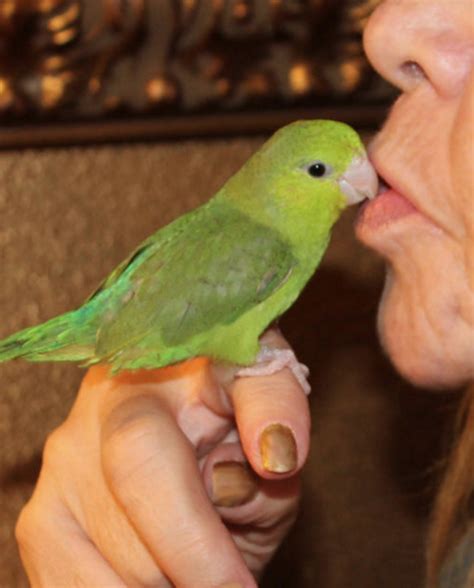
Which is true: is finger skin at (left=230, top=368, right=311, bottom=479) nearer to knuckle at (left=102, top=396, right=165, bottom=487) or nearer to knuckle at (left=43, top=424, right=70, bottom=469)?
knuckle at (left=102, top=396, right=165, bottom=487)

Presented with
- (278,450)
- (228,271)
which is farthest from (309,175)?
(278,450)

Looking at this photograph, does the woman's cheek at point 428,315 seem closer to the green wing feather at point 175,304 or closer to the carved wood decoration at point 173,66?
the green wing feather at point 175,304

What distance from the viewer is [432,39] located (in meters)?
0.68

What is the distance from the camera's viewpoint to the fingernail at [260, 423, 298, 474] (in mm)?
700

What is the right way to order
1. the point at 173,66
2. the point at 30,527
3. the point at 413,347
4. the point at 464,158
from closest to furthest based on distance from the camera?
the point at 464,158
the point at 413,347
the point at 30,527
the point at 173,66

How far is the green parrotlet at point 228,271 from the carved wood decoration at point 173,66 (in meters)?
0.23

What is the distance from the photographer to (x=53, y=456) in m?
0.89

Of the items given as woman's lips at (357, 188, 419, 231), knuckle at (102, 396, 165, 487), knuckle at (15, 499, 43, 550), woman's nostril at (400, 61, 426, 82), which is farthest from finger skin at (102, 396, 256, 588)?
woman's nostril at (400, 61, 426, 82)

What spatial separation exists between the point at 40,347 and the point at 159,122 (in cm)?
37

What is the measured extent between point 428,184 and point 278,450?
0.22m

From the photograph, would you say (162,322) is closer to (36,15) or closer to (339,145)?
(339,145)

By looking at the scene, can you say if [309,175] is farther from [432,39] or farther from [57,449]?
[57,449]

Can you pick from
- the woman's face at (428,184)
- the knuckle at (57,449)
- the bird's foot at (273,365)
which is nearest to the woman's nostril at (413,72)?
the woman's face at (428,184)

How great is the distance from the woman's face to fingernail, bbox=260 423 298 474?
13 centimetres
